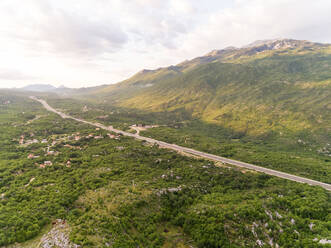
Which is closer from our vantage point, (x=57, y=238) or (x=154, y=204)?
(x=57, y=238)

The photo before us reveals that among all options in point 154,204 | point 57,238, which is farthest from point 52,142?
point 154,204

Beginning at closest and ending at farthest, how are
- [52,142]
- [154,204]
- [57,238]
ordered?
1. [57,238]
2. [154,204]
3. [52,142]

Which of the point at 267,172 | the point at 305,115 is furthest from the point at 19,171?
the point at 305,115

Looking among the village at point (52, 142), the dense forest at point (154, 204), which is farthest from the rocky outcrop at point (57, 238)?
the village at point (52, 142)

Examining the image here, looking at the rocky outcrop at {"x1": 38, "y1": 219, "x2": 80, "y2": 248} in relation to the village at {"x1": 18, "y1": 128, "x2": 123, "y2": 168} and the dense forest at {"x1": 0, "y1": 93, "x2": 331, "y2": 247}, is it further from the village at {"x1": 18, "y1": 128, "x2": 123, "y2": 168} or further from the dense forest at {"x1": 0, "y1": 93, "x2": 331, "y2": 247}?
the village at {"x1": 18, "y1": 128, "x2": 123, "y2": 168}

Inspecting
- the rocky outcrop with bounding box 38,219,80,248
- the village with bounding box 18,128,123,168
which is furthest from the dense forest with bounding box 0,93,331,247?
the village with bounding box 18,128,123,168

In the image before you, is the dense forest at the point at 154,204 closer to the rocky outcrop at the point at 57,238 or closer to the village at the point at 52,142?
the rocky outcrop at the point at 57,238

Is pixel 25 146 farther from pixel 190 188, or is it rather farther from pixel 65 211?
pixel 190 188

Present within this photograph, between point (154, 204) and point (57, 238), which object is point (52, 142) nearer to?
point (57, 238)

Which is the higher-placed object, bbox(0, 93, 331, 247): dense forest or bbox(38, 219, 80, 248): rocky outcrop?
bbox(38, 219, 80, 248): rocky outcrop
